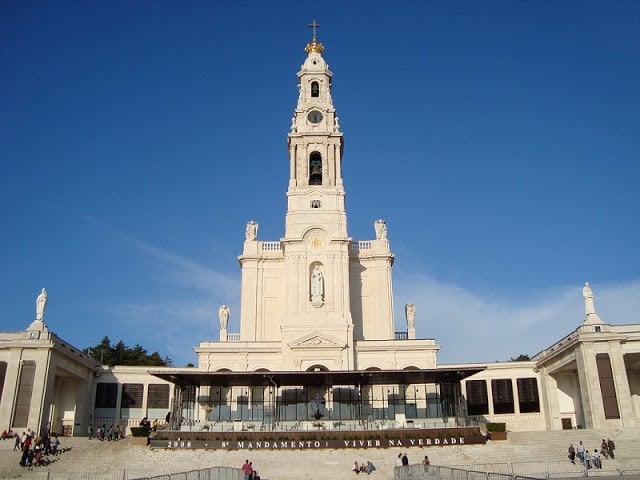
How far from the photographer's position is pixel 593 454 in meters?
36.2

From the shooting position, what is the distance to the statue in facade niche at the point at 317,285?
178 feet

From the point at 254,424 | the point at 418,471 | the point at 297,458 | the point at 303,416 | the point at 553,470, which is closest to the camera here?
the point at 418,471

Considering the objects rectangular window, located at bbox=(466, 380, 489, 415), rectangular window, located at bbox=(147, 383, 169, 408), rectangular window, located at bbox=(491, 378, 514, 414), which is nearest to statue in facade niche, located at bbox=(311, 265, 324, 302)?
rectangular window, located at bbox=(147, 383, 169, 408)

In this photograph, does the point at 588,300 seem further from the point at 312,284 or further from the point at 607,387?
the point at 312,284

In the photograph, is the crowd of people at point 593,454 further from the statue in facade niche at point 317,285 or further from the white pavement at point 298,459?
the statue in facade niche at point 317,285

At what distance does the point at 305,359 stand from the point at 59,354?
17445mm

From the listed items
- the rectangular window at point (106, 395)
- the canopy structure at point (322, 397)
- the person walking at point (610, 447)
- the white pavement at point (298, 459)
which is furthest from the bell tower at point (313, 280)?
the person walking at point (610, 447)

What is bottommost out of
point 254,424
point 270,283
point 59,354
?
point 254,424

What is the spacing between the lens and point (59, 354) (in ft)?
154

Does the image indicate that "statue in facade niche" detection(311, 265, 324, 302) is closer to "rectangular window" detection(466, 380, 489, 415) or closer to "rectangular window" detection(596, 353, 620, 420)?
"rectangular window" detection(466, 380, 489, 415)

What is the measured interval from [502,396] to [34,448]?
36.2 metres

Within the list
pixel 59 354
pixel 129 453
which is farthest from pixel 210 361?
pixel 129 453

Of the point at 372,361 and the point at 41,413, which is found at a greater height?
the point at 372,361

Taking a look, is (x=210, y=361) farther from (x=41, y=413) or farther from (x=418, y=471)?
(x=418, y=471)
